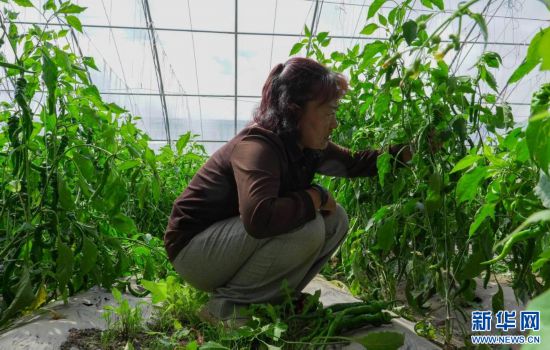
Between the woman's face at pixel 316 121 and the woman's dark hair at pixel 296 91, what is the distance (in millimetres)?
16

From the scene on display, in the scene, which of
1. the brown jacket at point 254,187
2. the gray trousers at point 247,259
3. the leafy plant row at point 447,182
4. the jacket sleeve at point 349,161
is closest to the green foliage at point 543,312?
the leafy plant row at point 447,182

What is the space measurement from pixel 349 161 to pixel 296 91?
0.43 metres

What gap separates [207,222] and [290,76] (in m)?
0.54

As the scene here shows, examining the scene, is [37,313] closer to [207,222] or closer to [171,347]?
[171,347]

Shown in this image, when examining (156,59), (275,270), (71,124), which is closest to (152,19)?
(156,59)

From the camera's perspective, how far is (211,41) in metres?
8.09

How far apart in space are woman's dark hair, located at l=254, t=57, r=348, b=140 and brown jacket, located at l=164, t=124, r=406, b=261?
0.05 m

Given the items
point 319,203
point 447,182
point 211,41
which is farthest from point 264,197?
point 211,41

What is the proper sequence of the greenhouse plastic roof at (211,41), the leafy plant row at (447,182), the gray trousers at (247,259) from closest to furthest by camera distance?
1. the leafy plant row at (447,182)
2. the gray trousers at (247,259)
3. the greenhouse plastic roof at (211,41)

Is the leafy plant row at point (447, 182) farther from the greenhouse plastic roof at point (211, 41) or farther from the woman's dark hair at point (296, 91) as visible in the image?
the greenhouse plastic roof at point (211, 41)

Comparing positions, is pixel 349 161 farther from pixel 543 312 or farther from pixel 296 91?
pixel 543 312

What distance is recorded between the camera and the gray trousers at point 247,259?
1546mm

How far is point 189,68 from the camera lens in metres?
8.66

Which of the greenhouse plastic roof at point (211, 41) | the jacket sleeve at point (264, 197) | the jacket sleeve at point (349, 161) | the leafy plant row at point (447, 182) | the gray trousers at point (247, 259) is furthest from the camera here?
the greenhouse plastic roof at point (211, 41)
